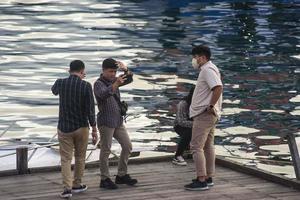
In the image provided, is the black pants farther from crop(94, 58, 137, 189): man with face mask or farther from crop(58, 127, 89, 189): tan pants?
crop(58, 127, 89, 189): tan pants

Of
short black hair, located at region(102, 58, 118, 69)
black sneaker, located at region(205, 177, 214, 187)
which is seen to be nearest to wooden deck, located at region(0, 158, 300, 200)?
black sneaker, located at region(205, 177, 214, 187)

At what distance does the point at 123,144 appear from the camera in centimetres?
1312

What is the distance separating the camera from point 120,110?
1298cm

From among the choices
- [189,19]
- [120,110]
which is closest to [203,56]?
[120,110]

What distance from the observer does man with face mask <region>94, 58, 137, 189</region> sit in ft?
41.5

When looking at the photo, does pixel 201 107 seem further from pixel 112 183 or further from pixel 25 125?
pixel 25 125

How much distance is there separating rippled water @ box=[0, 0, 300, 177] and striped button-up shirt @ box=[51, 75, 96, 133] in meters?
5.29

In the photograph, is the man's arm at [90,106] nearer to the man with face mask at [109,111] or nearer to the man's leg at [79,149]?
the man's leg at [79,149]

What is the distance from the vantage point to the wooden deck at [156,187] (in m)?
12.7

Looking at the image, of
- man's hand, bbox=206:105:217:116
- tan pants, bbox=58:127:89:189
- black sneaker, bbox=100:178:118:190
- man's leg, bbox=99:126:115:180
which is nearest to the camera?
tan pants, bbox=58:127:89:189

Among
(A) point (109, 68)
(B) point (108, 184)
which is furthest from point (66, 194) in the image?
(A) point (109, 68)

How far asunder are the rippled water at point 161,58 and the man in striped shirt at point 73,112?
5.19 m

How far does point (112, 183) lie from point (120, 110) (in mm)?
1210

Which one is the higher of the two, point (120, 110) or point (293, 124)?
point (120, 110)
